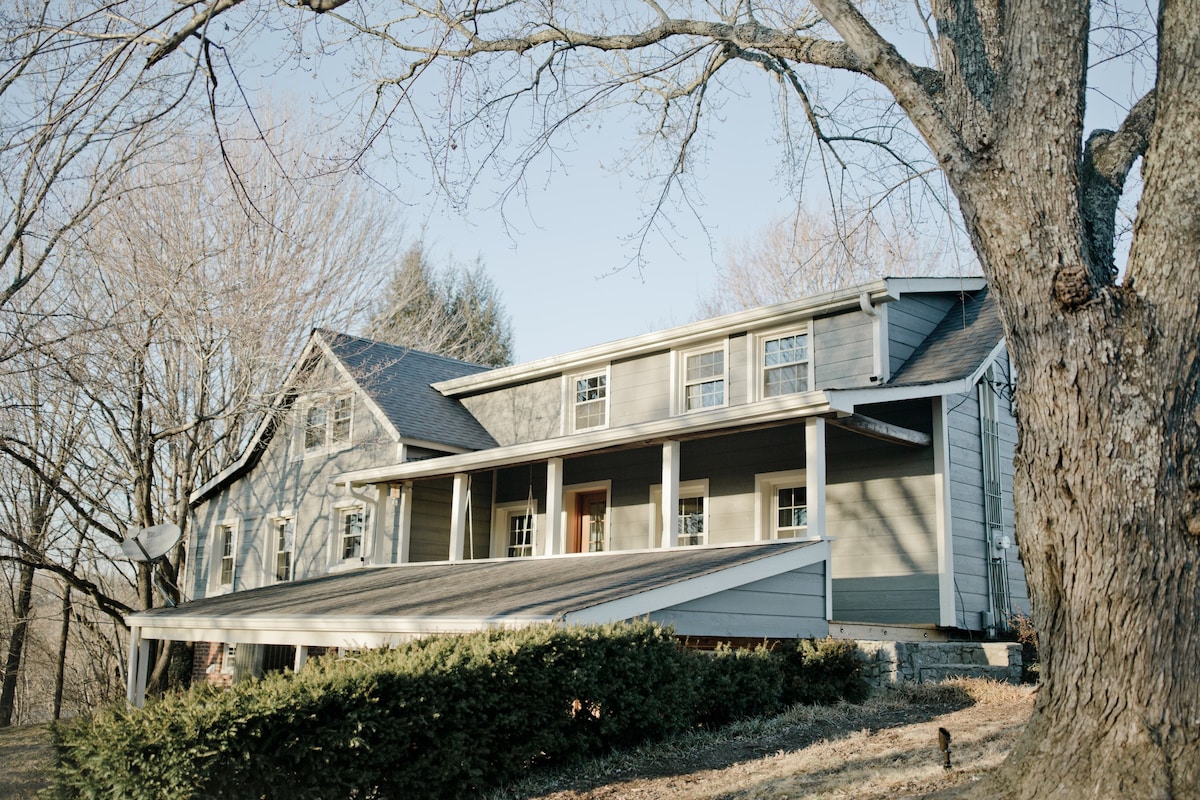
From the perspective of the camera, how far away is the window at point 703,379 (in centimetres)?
1588

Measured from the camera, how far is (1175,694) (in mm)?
4484

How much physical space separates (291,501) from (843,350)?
12.3 m

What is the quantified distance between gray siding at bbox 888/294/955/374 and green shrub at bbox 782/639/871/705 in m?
4.61

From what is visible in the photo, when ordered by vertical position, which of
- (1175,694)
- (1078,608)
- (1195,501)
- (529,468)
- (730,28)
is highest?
(730,28)

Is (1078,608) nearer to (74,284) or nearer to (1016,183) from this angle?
(1016,183)

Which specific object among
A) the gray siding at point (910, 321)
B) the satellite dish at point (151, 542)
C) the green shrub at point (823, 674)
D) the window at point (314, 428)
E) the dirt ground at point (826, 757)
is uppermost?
the gray siding at point (910, 321)

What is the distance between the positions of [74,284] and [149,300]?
4.27 feet

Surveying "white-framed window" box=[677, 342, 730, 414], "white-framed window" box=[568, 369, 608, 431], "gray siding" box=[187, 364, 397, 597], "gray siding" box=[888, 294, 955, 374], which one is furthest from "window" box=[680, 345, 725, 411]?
"gray siding" box=[187, 364, 397, 597]

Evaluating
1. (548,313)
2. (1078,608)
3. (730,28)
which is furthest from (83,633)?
(1078,608)

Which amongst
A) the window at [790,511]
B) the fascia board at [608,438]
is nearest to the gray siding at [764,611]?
the fascia board at [608,438]

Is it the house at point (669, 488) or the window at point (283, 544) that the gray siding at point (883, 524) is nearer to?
the house at point (669, 488)

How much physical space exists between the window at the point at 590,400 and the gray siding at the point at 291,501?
3503 mm

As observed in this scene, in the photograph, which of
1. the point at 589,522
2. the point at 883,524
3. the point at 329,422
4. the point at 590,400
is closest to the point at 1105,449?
the point at 883,524

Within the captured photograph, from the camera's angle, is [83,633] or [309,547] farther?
[83,633]
